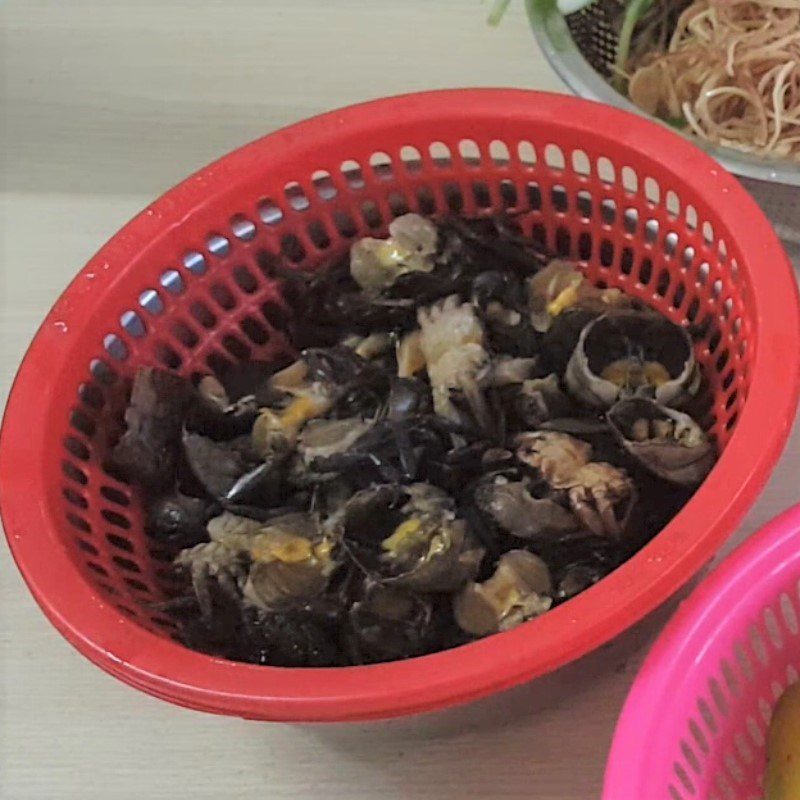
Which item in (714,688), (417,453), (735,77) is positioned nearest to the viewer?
(714,688)

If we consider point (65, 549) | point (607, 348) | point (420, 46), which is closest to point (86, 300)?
point (65, 549)

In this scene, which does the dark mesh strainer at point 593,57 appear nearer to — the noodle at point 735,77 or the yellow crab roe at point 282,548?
the noodle at point 735,77

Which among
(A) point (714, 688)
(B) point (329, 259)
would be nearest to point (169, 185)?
(B) point (329, 259)

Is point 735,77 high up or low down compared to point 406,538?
up

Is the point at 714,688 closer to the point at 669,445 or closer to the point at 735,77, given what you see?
the point at 669,445

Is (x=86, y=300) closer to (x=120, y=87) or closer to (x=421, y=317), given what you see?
(x=421, y=317)

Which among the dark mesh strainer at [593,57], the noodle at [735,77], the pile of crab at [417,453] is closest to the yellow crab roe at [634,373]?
the pile of crab at [417,453]
